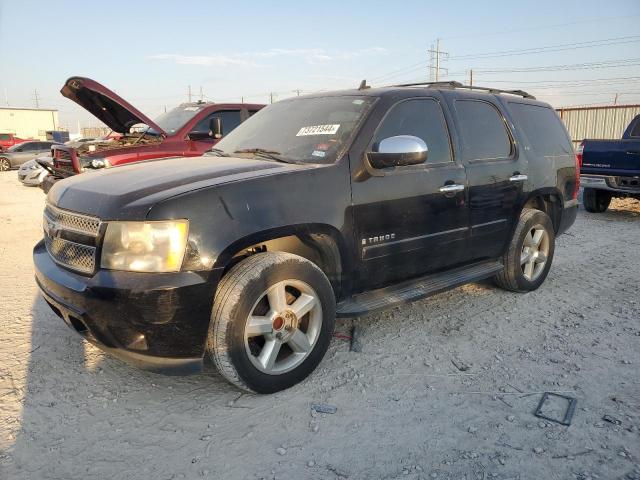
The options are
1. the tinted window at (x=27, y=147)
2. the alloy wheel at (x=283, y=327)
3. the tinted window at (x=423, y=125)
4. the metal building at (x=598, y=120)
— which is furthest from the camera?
the tinted window at (x=27, y=147)

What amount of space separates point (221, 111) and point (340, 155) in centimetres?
529

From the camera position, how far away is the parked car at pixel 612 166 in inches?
324

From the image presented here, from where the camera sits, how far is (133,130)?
7660 millimetres

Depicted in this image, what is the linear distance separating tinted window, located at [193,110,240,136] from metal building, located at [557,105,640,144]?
51.7ft

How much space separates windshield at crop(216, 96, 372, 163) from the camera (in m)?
3.31

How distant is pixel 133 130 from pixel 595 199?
8301mm

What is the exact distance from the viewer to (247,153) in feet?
11.9

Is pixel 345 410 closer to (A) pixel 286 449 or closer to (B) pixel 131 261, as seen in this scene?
(A) pixel 286 449

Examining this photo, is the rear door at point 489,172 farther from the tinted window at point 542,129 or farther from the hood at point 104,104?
the hood at point 104,104

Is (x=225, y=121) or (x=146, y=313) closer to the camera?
(x=146, y=313)

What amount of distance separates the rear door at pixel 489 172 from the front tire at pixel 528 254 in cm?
18

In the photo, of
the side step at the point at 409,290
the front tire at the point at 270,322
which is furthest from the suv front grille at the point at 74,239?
the side step at the point at 409,290

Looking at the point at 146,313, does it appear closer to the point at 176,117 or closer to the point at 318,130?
the point at 318,130

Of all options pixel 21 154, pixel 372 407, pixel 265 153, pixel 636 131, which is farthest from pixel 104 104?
pixel 21 154
